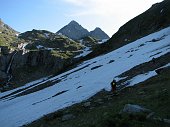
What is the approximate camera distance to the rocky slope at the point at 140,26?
94.8 metres

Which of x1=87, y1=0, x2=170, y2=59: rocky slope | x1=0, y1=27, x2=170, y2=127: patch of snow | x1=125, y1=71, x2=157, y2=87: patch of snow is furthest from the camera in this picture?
x1=87, y1=0, x2=170, y2=59: rocky slope

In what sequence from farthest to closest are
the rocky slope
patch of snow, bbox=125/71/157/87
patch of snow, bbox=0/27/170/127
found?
the rocky slope < patch of snow, bbox=0/27/170/127 < patch of snow, bbox=125/71/157/87

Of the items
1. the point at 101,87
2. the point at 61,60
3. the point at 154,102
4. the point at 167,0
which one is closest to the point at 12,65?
the point at 61,60

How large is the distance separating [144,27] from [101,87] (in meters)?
65.5

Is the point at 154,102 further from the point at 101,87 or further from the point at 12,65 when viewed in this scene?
the point at 12,65

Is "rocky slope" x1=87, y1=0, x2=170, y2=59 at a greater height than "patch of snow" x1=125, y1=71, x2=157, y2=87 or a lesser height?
greater

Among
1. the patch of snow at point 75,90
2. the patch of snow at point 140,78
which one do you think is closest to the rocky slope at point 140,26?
the patch of snow at point 75,90

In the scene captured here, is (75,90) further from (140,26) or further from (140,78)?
(140,26)

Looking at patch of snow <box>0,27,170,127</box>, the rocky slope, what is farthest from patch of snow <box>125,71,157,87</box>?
the rocky slope

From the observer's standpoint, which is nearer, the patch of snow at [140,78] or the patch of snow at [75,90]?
the patch of snow at [140,78]

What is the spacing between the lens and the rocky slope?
94.8 meters

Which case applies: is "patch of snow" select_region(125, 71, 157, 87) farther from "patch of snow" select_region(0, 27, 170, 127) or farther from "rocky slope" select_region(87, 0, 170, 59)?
"rocky slope" select_region(87, 0, 170, 59)

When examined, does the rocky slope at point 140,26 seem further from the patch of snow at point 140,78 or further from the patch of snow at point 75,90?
the patch of snow at point 140,78

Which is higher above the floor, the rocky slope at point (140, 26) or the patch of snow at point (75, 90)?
the rocky slope at point (140, 26)
